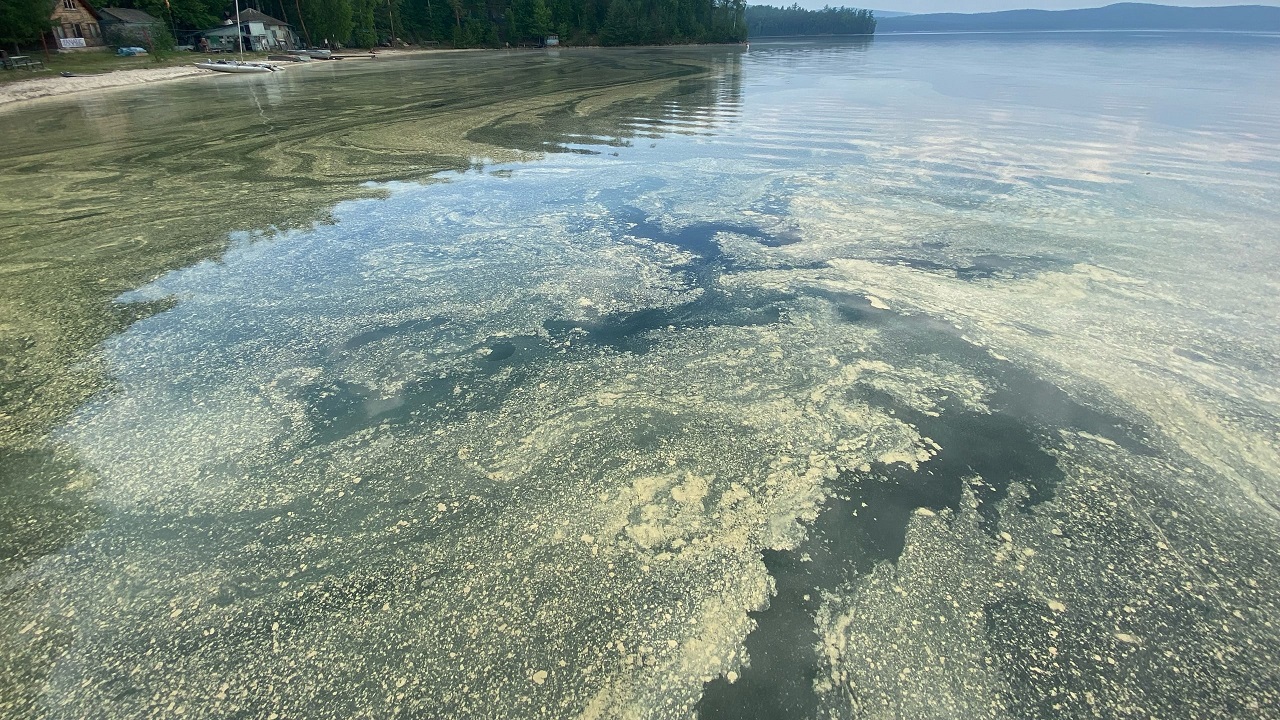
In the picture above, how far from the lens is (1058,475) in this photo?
1.98 meters

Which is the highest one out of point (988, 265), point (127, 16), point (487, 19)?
point (487, 19)

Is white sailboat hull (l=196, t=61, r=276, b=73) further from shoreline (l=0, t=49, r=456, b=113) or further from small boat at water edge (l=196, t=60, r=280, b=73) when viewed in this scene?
shoreline (l=0, t=49, r=456, b=113)

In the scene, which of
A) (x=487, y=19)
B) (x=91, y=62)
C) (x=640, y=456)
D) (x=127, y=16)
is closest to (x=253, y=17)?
(x=127, y=16)

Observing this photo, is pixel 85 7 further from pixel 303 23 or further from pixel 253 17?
pixel 303 23

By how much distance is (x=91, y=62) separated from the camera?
19469 mm

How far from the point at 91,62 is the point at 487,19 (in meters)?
32.3

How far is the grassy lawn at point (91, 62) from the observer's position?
15.5 metres

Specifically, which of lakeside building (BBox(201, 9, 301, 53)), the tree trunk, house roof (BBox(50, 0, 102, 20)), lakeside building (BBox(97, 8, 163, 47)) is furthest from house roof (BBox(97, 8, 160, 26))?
the tree trunk

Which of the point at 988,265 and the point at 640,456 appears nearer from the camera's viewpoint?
the point at 640,456

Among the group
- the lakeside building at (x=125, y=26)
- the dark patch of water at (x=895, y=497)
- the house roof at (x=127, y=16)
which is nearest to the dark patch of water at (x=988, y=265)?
the dark patch of water at (x=895, y=497)

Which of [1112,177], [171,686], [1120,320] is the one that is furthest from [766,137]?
→ [171,686]

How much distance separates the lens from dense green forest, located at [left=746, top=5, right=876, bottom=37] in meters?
80.4

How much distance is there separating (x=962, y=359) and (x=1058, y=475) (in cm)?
81

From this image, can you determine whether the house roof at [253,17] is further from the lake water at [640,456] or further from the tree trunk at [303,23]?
the lake water at [640,456]
